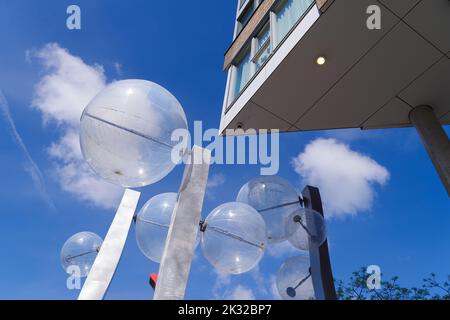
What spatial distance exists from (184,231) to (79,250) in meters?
2.69

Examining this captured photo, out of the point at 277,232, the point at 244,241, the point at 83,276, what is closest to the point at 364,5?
the point at 277,232

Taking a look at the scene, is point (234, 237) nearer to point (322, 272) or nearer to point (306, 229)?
point (306, 229)

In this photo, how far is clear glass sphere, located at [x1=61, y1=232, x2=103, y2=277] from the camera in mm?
4473

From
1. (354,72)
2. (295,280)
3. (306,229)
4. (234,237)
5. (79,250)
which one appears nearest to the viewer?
(234,237)

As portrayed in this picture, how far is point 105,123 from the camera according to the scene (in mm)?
2467

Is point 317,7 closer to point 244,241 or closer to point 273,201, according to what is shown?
point 273,201

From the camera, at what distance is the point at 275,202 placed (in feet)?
12.4

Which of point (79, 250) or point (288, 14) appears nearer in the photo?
point (79, 250)

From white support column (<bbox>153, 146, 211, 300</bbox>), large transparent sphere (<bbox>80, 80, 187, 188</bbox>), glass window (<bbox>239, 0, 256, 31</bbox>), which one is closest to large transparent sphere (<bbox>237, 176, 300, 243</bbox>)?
white support column (<bbox>153, 146, 211, 300</bbox>)

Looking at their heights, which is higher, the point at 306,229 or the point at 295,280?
the point at 306,229

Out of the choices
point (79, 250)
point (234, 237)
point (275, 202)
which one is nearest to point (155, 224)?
point (234, 237)

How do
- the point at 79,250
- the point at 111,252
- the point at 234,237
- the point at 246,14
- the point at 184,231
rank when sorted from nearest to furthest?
1. the point at 184,231
2. the point at 234,237
3. the point at 111,252
4. the point at 79,250
5. the point at 246,14

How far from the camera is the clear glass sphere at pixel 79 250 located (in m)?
4.47

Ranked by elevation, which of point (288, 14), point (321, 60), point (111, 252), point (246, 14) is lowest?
point (111, 252)
